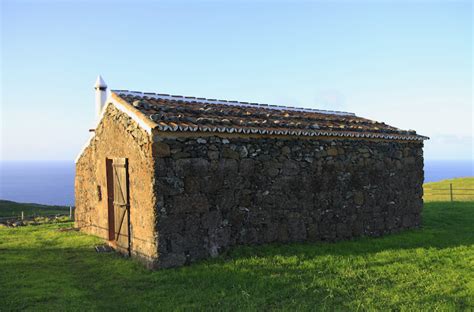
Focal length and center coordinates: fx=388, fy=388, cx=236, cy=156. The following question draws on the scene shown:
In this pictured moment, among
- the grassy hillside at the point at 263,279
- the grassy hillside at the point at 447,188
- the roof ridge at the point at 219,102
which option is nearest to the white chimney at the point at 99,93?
the roof ridge at the point at 219,102

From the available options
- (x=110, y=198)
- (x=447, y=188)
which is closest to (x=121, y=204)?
(x=110, y=198)

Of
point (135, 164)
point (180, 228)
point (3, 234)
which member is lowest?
point (3, 234)

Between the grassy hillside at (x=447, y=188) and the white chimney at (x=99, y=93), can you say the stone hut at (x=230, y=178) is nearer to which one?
the white chimney at (x=99, y=93)

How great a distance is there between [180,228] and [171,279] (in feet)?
3.50

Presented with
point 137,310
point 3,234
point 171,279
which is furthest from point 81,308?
point 3,234

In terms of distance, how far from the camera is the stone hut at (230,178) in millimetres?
7586

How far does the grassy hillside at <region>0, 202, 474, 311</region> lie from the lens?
5.76 m

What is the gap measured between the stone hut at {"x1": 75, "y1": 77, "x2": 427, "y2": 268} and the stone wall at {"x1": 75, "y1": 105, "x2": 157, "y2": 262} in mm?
28

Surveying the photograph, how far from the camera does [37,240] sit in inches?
430

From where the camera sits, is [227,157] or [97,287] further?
[227,157]

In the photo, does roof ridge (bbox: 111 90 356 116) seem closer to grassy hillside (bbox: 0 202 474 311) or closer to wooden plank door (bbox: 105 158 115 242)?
wooden plank door (bbox: 105 158 115 242)

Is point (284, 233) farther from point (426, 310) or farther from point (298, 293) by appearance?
point (426, 310)

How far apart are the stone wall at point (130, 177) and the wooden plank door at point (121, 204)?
0.18 m

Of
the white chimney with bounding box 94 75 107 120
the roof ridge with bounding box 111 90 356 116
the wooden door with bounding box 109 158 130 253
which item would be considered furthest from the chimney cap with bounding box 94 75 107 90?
the wooden door with bounding box 109 158 130 253
